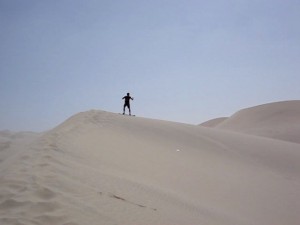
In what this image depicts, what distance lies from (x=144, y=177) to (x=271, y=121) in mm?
25106

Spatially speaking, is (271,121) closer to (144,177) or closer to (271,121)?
(271,121)

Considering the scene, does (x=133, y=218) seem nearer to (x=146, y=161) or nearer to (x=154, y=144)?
(x=146, y=161)

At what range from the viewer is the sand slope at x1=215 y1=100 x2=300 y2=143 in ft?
79.3

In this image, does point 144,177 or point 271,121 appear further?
point 271,121

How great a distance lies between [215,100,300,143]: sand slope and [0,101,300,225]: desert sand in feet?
34.2

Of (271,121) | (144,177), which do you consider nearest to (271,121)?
(271,121)

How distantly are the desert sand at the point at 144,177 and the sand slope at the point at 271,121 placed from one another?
1042cm

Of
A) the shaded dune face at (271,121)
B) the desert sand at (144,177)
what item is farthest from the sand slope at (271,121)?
the desert sand at (144,177)

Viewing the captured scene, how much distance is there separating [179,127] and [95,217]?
10.2 metres

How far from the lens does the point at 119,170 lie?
21.9 feet

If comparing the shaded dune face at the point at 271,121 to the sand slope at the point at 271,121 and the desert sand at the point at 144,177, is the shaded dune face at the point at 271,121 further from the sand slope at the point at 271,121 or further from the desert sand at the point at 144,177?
the desert sand at the point at 144,177

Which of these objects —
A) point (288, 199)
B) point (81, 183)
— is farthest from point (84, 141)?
point (288, 199)

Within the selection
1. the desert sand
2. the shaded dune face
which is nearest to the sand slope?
the shaded dune face

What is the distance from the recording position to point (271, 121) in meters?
29.2
